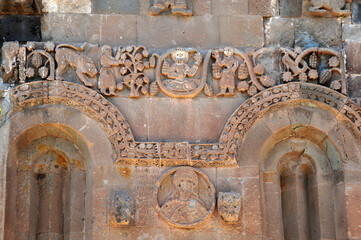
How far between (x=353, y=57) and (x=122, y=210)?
538 cm

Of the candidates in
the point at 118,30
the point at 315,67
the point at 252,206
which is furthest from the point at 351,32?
the point at 118,30

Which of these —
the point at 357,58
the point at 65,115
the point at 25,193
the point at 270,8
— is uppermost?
the point at 270,8

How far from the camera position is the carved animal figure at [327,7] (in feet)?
51.3

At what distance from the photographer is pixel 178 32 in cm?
1541

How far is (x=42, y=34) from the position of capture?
1518 cm

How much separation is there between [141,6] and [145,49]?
94 centimetres

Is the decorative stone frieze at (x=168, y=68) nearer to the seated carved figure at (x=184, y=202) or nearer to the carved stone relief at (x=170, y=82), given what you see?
the carved stone relief at (x=170, y=82)

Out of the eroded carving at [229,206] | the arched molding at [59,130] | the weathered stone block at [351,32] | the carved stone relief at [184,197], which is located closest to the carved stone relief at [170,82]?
the arched molding at [59,130]

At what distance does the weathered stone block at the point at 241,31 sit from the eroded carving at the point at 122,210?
359 centimetres

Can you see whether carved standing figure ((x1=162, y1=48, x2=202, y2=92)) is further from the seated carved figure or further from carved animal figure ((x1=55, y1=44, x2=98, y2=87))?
the seated carved figure

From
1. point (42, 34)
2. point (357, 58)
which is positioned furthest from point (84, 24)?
point (357, 58)

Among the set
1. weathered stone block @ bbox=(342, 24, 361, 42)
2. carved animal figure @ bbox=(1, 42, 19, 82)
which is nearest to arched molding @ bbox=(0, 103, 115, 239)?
carved animal figure @ bbox=(1, 42, 19, 82)

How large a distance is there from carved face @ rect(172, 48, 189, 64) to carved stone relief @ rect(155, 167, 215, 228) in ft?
6.81

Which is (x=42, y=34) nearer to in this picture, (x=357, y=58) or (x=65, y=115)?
(x=65, y=115)
